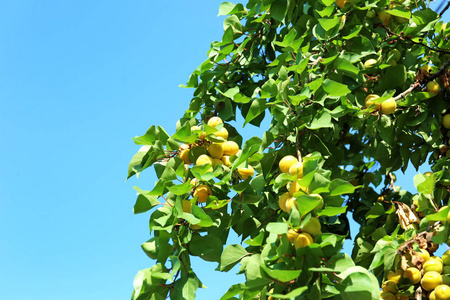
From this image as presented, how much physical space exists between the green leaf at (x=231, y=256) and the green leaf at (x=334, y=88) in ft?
2.09

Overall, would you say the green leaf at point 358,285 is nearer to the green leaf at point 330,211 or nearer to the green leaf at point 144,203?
the green leaf at point 330,211

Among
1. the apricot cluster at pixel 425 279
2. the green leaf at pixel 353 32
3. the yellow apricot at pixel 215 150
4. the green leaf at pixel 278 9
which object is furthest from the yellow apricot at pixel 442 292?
the green leaf at pixel 278 9

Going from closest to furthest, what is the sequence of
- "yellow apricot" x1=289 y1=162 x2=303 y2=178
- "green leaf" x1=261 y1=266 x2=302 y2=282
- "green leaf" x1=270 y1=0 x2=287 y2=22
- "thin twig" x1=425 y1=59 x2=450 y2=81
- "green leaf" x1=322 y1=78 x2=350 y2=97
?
"green leaf" x1=261 y1=266 x2=302 y2=282
"yellow apricot" x1=289 y1=162 x2=303 y2=178
"green leaf" x1=322 y1=78 x2=350 y2=97
"green leaf" x1=270 y1=0 x2=287 y2=22
"thin twig" x1=425 y1=59 x2=450 y2=81

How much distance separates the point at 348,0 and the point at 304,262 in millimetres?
1379

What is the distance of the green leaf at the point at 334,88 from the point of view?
1.52 metres

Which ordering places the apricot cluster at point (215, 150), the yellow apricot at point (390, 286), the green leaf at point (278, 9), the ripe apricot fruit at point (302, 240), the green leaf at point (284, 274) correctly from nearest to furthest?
the green leaf at point (284, 274) < the ripe apricot fruit at point (302, 240) < the apricot cluster at point (215, 150) < the yellow apricot at point (390, 286) < the green leaf at point (278, 9)

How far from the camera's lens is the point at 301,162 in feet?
4.37

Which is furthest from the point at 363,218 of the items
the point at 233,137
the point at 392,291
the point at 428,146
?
the point at 233,137

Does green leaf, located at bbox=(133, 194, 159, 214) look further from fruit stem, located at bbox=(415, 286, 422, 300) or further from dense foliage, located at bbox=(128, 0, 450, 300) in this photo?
fruit stem, located at bbox=(415, 286, 422, 300)

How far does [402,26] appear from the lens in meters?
2.39

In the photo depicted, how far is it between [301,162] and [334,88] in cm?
37

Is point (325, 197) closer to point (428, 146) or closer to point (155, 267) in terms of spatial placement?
point (155, 267)

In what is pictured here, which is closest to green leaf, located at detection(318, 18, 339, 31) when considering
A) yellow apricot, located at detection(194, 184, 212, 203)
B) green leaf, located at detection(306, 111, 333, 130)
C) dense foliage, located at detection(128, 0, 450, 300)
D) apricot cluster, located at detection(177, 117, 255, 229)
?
dense foliage, located at detection(128, 0, 450, 300)

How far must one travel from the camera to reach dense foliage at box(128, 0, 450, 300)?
47.2 inches
